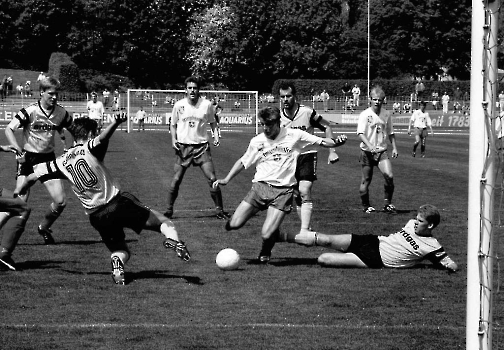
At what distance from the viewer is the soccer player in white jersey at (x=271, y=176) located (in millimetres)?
11062

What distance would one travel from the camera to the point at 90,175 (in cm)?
986

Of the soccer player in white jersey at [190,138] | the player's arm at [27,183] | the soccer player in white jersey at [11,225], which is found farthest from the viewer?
the soccer player in white jersey at [190,138]

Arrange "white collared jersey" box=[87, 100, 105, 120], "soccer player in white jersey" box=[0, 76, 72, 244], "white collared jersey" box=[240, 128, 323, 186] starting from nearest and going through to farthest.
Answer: "white collared jersey" box=[240, 128, 323, 186] → "soccer player in white jersey" box=[0, 76, 72, 244] → "white collared jersey" box=[87, 100, 105, 120]

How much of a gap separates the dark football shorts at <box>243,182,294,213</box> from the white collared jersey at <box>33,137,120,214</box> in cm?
189

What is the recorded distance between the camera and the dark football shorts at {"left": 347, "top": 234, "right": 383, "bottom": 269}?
35.0 ft

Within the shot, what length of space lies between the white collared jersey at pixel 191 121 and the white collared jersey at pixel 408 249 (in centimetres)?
538

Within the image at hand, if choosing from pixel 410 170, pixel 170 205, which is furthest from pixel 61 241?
pixel 410 170

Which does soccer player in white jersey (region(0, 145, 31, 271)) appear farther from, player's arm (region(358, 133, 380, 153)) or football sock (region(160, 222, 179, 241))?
player's arm (region(358, 133, 380, 153))

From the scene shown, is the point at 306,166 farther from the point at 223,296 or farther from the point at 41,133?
the point at 223,296

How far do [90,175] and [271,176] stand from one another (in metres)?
2.36

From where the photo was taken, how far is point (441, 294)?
9.34 metres

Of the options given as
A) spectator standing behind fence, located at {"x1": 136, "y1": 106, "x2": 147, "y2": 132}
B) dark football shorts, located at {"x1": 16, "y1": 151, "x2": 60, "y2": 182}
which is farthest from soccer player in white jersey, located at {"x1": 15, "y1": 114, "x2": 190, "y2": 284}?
spectator standing behind fence, located at {"x1": 136, "y1": 106, "x2": 147, "y2": 132}

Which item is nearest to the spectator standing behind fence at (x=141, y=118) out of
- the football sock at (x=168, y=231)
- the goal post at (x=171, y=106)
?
the goal post at (x=171, y=106)

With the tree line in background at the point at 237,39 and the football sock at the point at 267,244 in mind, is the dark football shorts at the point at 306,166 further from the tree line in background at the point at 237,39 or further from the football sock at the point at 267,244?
the tree line in background at the point at 237,39
